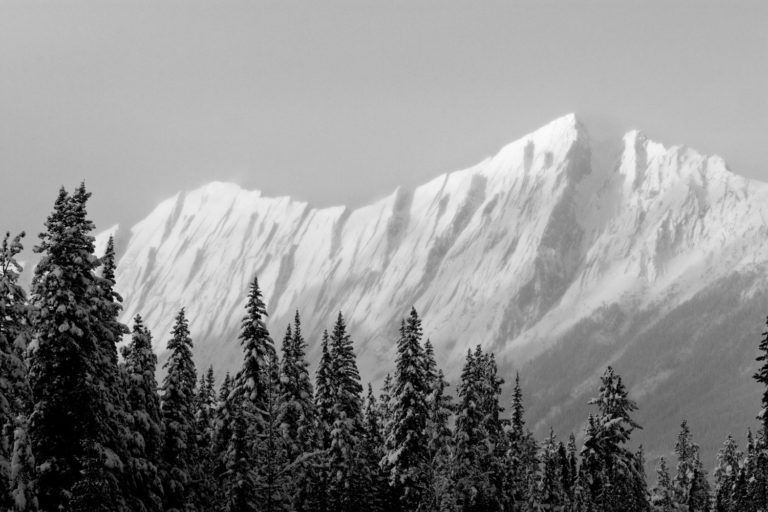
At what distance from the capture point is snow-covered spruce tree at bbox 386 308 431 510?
54.9 metres

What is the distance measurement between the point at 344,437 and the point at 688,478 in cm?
5587

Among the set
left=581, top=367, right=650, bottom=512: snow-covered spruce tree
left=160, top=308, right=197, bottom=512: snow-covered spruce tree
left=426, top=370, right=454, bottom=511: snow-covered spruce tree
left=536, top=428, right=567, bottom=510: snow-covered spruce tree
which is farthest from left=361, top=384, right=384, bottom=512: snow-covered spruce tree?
left=536, top=428, right=567, bottom=510: snow-covered spruce tree

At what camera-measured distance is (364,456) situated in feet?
200

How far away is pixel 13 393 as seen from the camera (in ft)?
88.1

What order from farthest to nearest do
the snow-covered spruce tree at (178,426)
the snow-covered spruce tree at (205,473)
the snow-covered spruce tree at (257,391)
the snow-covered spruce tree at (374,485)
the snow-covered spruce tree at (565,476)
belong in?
the snow-covered spruce tree at (565,476)
the snow-covered spruce tree at (374,485)
the snow-covered spruce tree at (205,473)
the snow-covered spruce tree at (257,391)
the snow-covered spruce tree at (178,426)

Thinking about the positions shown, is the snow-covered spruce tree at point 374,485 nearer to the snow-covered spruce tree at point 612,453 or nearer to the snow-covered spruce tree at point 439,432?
the snow-covered spruce tree at point 439,432

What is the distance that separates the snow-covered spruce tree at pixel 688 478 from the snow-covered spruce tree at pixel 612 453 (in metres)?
47.6

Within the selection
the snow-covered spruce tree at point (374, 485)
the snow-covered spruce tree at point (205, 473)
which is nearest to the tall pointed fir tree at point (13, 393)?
the snow-covered spruce tree at point (205, 473)

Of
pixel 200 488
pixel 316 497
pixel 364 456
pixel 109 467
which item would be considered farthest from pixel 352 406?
pixel 109 467

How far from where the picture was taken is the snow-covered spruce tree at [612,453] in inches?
2014

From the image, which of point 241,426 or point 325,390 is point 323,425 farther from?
point 241,426

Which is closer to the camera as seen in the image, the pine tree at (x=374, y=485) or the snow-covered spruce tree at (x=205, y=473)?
the snow-covered spruce tree at (x=205, y=473)

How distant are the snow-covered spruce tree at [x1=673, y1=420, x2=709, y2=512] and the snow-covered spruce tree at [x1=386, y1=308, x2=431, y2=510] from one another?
52300 millimetres

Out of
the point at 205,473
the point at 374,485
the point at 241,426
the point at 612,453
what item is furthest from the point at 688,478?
the point at 241,426
